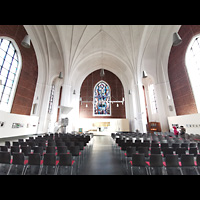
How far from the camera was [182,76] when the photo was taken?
10.9 meters

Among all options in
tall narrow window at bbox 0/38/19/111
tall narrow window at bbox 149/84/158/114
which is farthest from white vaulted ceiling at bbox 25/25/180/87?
tall narrow window at bbox 149/84/158/114

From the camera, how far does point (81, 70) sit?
60.2ft

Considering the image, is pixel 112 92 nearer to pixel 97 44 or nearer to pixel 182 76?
pixel 97 44

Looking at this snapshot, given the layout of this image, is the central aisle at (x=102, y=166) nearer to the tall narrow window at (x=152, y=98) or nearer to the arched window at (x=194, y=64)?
the arched window at (x=194, y=64)

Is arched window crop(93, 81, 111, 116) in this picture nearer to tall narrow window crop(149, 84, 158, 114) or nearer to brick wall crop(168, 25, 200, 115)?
tall narrow window crop(149, 84, 158, 114)

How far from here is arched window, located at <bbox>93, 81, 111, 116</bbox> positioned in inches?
728

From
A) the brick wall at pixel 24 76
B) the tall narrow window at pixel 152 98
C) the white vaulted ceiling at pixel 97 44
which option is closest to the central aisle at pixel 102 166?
the brick wall at pixel 24 76

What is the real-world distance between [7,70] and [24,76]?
162 cm

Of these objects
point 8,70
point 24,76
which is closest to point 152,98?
point 24,76

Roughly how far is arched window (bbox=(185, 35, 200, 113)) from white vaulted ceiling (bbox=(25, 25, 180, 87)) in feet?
9.01

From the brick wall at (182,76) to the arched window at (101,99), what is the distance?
10.4 m

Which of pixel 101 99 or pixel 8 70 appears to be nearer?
pixel 8 70

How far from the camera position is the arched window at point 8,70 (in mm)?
8461
